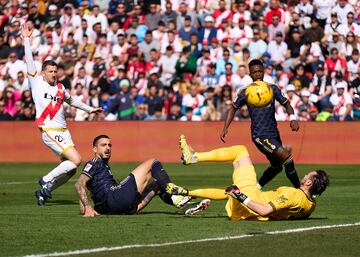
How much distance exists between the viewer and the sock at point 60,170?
58.5 ft

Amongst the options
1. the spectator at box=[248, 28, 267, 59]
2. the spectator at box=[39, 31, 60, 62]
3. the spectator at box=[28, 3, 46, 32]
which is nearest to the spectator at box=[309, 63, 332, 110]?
the spectator at box=[248, 28, 267, 59]

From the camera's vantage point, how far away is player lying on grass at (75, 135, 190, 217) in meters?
14.5

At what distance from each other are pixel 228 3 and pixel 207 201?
63.5ft

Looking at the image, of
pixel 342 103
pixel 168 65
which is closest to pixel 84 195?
pixel 342 103

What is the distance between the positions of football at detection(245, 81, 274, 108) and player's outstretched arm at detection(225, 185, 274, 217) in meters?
4.11

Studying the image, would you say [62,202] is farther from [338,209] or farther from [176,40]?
[176,40]

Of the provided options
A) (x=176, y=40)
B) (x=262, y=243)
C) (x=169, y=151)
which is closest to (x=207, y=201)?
(x=262, y=243)

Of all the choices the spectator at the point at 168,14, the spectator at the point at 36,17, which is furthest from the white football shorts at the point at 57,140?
the spectator at the point at 36,17

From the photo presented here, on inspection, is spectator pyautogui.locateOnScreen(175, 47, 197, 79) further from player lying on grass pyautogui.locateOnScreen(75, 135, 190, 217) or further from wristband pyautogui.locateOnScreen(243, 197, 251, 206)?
wristband pyautogui.locateOnScreen(243, 197, 251, 206)

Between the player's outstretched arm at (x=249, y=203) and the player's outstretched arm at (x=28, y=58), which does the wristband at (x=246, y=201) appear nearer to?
the player's outstretched arm at (x=249, y=203)

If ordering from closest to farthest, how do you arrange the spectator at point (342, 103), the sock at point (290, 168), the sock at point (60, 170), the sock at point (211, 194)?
1. the sock at point (211, 194)
2. the sock at point (290, 168)
3. the sock at point (60, 170)
4. the spectator at point (342, 103)

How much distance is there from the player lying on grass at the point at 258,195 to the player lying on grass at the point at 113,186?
1.72ft

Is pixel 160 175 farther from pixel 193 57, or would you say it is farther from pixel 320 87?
pixel 193 57

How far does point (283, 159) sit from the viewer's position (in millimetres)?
17688
